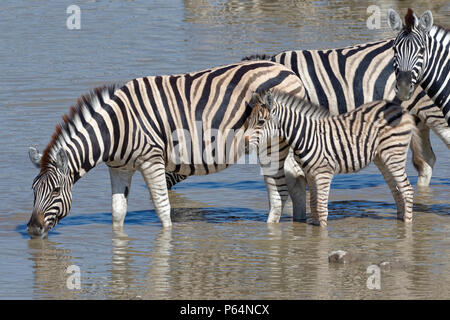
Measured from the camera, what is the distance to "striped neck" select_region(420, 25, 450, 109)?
467 inches

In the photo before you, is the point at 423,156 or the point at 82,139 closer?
the point at 82,139

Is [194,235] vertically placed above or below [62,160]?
below

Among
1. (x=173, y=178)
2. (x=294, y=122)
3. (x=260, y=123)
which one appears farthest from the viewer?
(x=173, y=178)

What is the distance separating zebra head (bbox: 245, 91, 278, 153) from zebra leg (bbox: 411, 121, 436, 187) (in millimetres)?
2918

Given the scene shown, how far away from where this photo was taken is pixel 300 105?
12.1 metres

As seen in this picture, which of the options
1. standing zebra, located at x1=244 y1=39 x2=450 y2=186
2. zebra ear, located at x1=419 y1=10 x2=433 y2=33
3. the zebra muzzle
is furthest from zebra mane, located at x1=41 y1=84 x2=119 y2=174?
zebra ear, located at x1=419 y1=10 x2=433 y2=33

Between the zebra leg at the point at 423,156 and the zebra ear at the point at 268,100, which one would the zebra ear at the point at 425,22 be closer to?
the zebra ear at the point at 268,100

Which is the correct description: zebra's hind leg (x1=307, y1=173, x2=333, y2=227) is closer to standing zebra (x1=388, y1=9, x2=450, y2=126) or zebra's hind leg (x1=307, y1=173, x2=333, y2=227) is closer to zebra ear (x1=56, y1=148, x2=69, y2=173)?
standing zebra (x1=388, y1=9, x2=450, y2=126)

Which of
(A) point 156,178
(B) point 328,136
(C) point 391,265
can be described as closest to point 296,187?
(B) point 328,136

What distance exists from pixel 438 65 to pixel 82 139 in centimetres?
392

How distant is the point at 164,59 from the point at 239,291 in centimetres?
1329

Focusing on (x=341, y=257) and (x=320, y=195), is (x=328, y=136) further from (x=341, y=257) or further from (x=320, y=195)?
(x=341, y=257)

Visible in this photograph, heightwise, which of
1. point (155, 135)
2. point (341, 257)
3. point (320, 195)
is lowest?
point (341, 257)
